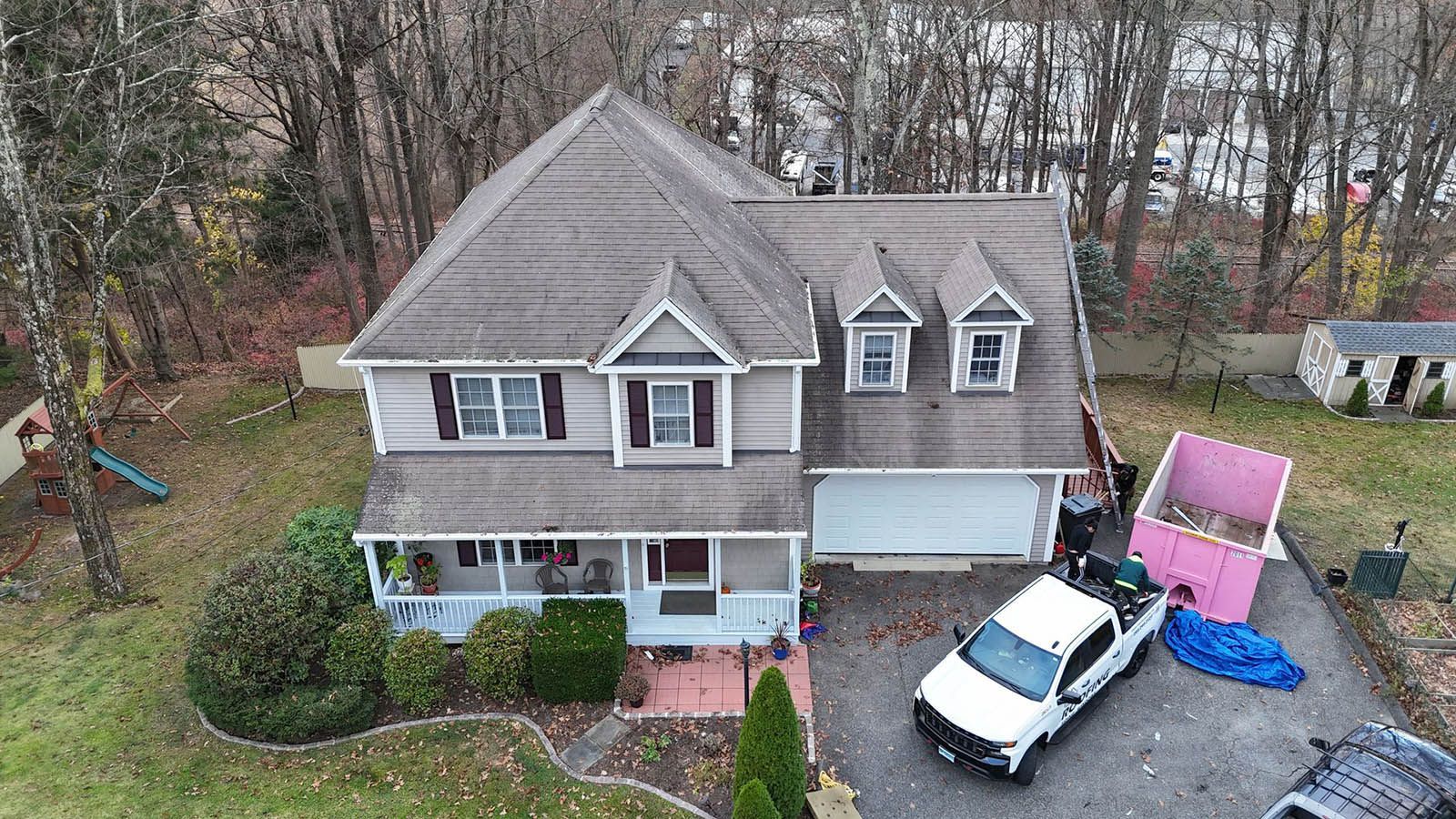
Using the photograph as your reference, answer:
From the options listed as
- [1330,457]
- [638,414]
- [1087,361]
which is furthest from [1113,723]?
[1330,457]

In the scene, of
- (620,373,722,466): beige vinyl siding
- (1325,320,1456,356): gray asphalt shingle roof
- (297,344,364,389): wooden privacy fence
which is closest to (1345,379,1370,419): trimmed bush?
(1325,320,1456,356): gray asphalt shingle roof

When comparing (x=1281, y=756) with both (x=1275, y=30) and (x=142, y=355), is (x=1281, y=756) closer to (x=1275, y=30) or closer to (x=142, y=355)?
A: (x=1275, y=30)

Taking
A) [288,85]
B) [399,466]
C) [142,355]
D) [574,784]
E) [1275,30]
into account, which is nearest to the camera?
[574,784]

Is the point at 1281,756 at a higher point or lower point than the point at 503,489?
lower

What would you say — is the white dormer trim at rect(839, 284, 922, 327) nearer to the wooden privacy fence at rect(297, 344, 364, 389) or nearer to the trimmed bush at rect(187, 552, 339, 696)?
the trimmed bush at rect(187, 552, 339, 696)

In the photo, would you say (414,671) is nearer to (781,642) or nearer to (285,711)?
(285,711)

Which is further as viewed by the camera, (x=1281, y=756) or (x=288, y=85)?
(x=288, y=85)

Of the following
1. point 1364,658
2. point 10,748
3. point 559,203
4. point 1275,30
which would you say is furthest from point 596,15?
point 1364,658

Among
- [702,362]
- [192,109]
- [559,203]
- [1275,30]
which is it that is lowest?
[702,362]
